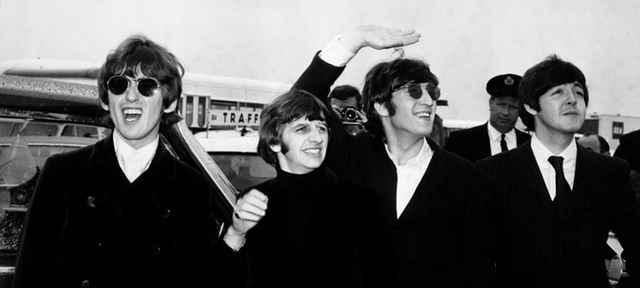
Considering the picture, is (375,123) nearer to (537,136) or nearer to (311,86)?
(311,86)

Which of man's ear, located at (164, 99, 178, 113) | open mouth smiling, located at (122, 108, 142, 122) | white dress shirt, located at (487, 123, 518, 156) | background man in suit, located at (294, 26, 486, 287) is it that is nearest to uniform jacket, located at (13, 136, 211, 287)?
open mouth smiling, located at (122, 108, 142, 122)

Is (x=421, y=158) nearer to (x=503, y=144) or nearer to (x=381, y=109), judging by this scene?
(x=381, y=109)

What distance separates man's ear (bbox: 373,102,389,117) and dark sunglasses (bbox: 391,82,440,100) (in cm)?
10

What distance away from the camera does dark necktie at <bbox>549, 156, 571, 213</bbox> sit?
2.67 m

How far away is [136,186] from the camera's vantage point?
2.03 meters

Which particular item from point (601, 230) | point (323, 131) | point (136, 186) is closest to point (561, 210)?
point (601, 230)

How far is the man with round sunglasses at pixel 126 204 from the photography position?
1893 mm

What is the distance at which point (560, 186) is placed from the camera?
2719mm

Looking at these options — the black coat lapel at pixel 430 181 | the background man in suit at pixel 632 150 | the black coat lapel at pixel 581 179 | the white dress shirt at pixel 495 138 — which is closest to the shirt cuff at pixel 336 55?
the black coat lapel at pixel 430 181

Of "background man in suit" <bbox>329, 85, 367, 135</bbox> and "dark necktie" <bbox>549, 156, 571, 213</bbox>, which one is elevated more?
"background man in suit" <bbox>329, 85, 367, 135</bbox>

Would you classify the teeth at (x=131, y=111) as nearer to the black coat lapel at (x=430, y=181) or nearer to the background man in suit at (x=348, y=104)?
the black coat lapel at (x=430, y=181)

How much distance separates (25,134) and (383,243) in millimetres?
1401

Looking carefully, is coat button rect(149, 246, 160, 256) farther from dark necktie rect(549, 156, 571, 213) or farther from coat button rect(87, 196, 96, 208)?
dark necktie rect(549, 156, 571, 213)

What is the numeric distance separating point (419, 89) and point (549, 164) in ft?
2.43
